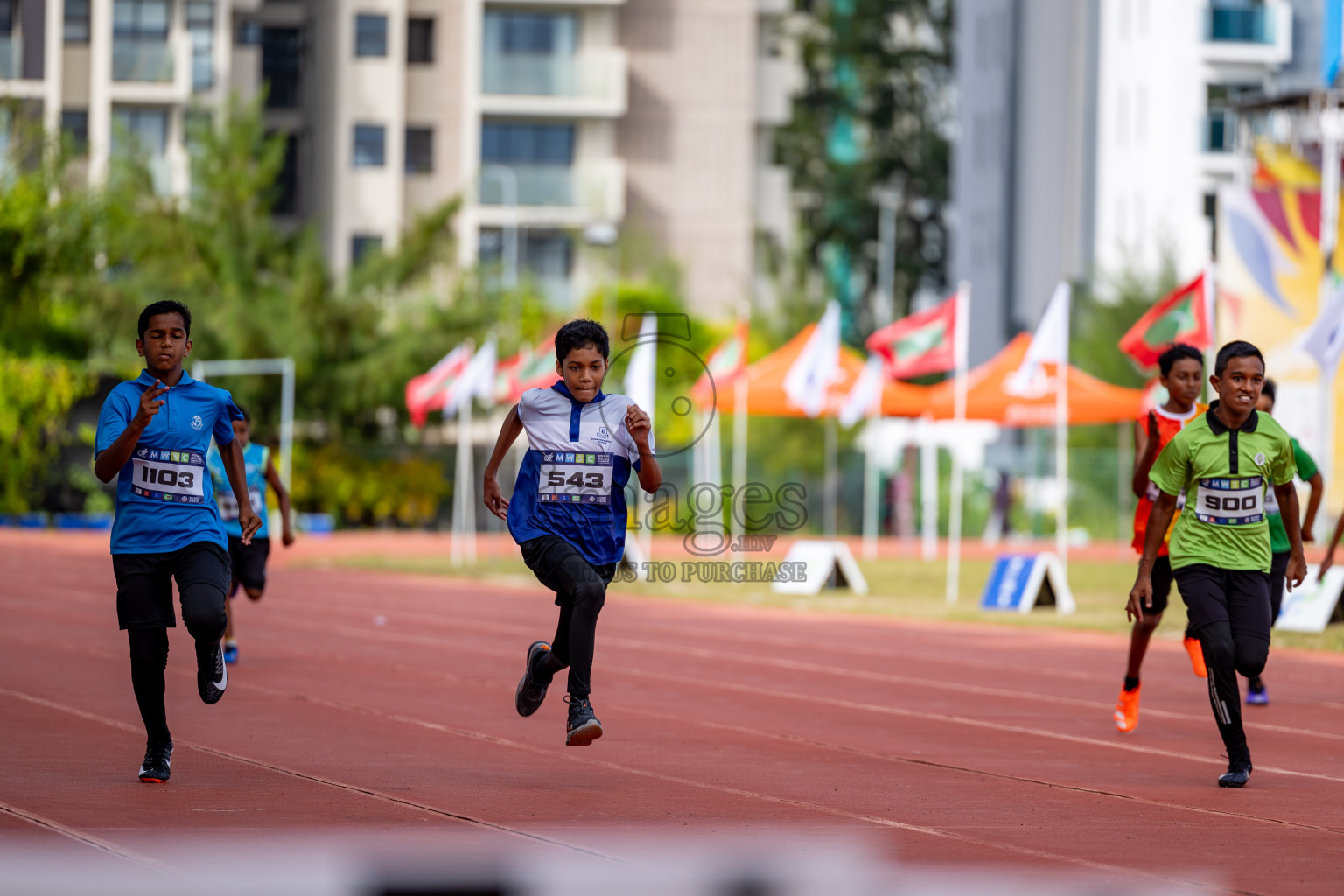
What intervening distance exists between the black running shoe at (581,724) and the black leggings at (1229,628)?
2733 millimetres

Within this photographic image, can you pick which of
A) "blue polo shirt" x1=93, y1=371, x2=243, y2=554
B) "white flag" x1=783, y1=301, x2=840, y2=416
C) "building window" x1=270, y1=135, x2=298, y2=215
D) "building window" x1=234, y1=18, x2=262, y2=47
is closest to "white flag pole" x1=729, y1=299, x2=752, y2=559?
"white flag" x1=783, y1=301, x2=840, y2=416

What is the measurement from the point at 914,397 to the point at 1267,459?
82.9ft

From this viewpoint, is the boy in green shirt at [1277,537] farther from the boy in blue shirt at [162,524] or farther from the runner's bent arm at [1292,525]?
the boy in blue shirt at [162,524]

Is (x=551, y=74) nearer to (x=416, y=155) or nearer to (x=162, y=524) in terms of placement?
(x=416, y=155)

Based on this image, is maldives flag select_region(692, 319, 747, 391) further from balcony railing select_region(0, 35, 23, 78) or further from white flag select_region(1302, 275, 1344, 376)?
balcony railing select_region(0, 35, 23, 78)

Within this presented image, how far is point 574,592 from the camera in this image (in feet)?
30.6

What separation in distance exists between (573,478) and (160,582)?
1.86m

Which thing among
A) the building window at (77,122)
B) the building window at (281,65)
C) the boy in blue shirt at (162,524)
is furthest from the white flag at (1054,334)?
the building window at (281,65)

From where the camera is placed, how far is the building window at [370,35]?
5903cm

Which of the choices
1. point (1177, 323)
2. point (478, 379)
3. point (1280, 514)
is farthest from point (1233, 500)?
point (478, 379)

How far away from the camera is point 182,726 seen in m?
11.2

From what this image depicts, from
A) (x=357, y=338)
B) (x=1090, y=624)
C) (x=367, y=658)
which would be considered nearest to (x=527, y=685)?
(x=367, y=658)

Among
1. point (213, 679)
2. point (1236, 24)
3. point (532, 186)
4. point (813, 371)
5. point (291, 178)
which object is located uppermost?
point (1236, 24)

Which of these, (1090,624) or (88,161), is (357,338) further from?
(1090,624)
